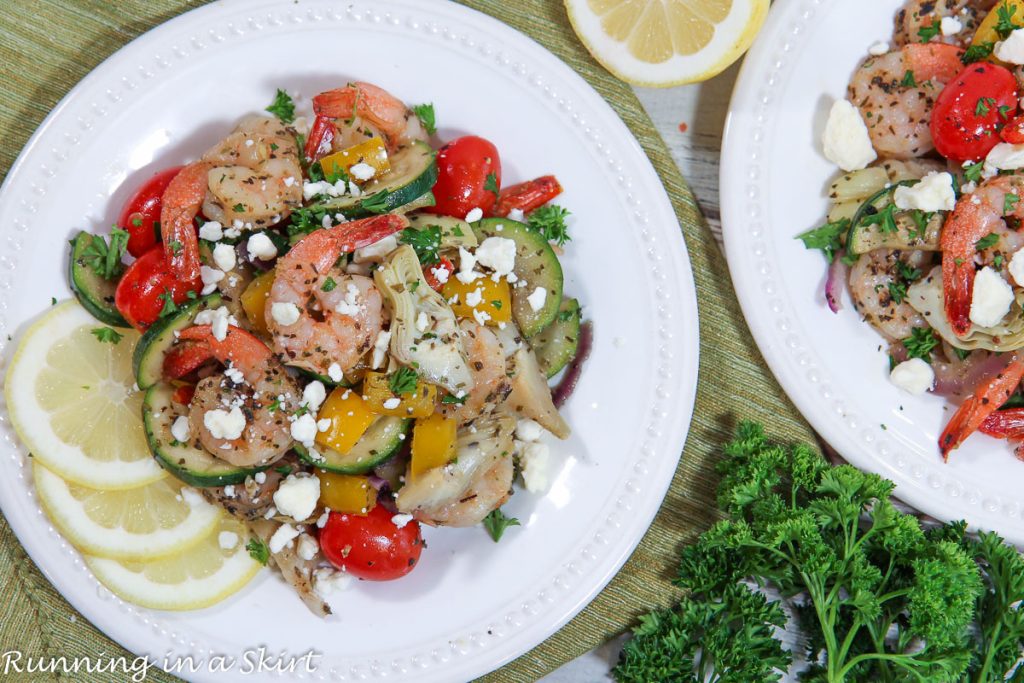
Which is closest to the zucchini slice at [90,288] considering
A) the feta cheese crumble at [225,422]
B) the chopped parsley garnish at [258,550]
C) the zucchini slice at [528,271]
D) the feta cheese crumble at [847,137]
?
the feta cheese crumble at [225,422]

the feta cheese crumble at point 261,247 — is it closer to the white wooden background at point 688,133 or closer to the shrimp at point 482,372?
the shrimp at point 482,372

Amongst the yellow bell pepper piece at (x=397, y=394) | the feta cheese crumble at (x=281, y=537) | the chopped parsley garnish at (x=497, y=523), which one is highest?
the yellow bell pepper piece at (x=397, y=394)

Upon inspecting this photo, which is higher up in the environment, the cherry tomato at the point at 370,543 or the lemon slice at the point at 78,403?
the lemon slice at the point at 78,403

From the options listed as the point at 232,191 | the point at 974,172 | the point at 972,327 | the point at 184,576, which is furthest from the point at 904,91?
the point at 184,576

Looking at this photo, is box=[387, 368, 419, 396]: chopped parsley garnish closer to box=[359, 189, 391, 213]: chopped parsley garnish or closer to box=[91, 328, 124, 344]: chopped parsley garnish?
box=[359, 189, 391, 213]: chopped parsley garnish

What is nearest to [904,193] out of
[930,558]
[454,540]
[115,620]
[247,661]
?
[930,558]

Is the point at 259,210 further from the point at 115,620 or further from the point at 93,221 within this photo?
the point at 115,620

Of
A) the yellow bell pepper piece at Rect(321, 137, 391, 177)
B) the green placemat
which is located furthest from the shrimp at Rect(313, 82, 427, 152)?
the green placemat

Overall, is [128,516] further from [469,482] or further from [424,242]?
[424,242]
